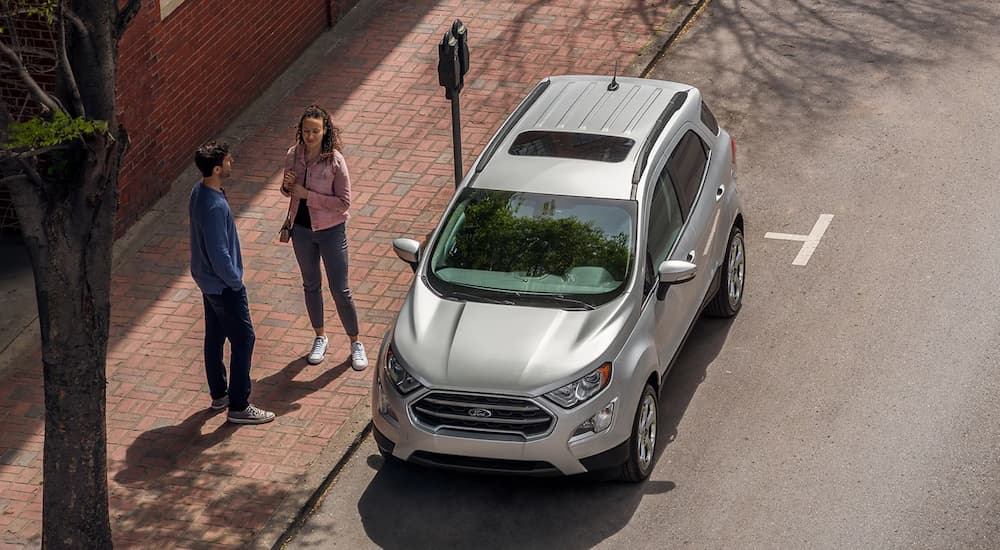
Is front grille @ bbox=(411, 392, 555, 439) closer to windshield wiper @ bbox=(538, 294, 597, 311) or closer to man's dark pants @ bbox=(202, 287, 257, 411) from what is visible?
windshield wiper @ bbox=(538, 294, 597, 311)

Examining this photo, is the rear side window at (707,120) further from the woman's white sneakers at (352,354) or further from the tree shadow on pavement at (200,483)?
the tree shadow on pavement at (200,483)

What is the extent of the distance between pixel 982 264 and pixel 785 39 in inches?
210

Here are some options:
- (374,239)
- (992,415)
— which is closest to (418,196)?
(374,239)

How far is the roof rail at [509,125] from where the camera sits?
11.0m

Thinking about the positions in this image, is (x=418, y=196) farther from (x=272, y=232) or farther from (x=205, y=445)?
(x=205, y=445)

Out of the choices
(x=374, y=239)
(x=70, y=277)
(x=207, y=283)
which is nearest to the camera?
(x=70, y=277)

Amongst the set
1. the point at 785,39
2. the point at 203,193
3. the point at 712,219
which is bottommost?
the point at 785,39

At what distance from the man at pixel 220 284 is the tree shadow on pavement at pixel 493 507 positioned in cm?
108

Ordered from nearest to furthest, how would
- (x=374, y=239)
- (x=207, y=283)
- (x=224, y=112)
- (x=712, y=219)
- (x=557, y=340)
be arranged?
(x=557, y=340), (x=207, y=283), (x=712, y=219), (x=374, y=239), (x=224, y=112)

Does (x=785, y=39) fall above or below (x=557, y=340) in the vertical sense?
below

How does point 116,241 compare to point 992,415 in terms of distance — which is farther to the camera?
point 116,241

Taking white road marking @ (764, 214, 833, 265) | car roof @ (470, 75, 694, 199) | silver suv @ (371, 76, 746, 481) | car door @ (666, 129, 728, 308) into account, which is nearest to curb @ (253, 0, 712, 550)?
silver suv @ (371, 76, 746, 481)

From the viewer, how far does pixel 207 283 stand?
33.8ft

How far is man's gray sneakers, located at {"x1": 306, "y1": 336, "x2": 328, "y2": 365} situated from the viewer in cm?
1148
